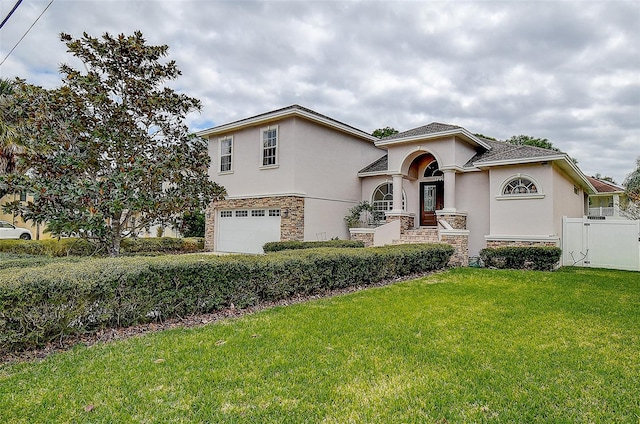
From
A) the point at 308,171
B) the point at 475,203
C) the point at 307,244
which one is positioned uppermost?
the point at 308,171

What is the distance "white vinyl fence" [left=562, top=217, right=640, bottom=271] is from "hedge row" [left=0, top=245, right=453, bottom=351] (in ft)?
33.5

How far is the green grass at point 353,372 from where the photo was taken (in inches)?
123

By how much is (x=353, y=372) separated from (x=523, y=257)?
35.7ft

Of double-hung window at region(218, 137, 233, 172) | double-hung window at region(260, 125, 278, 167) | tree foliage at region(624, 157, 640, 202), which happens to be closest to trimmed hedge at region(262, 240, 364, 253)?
double-hung window at region(260, 125, 278, 167)

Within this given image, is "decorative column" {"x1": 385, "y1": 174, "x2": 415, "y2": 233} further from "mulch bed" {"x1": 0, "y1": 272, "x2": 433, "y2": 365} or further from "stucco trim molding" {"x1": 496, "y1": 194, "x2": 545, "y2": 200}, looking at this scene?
"mulch bed" {"x1": 0, "y1": 272, "x2": 433, "y2": 365}

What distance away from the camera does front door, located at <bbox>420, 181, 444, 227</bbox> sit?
17203mm

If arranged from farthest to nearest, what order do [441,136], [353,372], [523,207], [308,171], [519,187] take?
[308,171] → [441,136] → [519,187] → [523,207] → [353,372]

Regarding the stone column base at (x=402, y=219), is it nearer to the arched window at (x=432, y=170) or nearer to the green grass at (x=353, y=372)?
the arched window at (x=432, y=170)

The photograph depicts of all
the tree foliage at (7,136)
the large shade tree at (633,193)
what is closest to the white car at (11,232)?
the tree foliage at (7,136)

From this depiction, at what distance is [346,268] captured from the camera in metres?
8.66

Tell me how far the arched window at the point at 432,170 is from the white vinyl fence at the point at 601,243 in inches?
210

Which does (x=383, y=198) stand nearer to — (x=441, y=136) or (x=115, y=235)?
(x=441, y=136)

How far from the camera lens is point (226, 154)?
1808 cm

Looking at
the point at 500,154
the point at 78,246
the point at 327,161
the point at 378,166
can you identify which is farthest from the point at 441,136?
the point at 78,246
